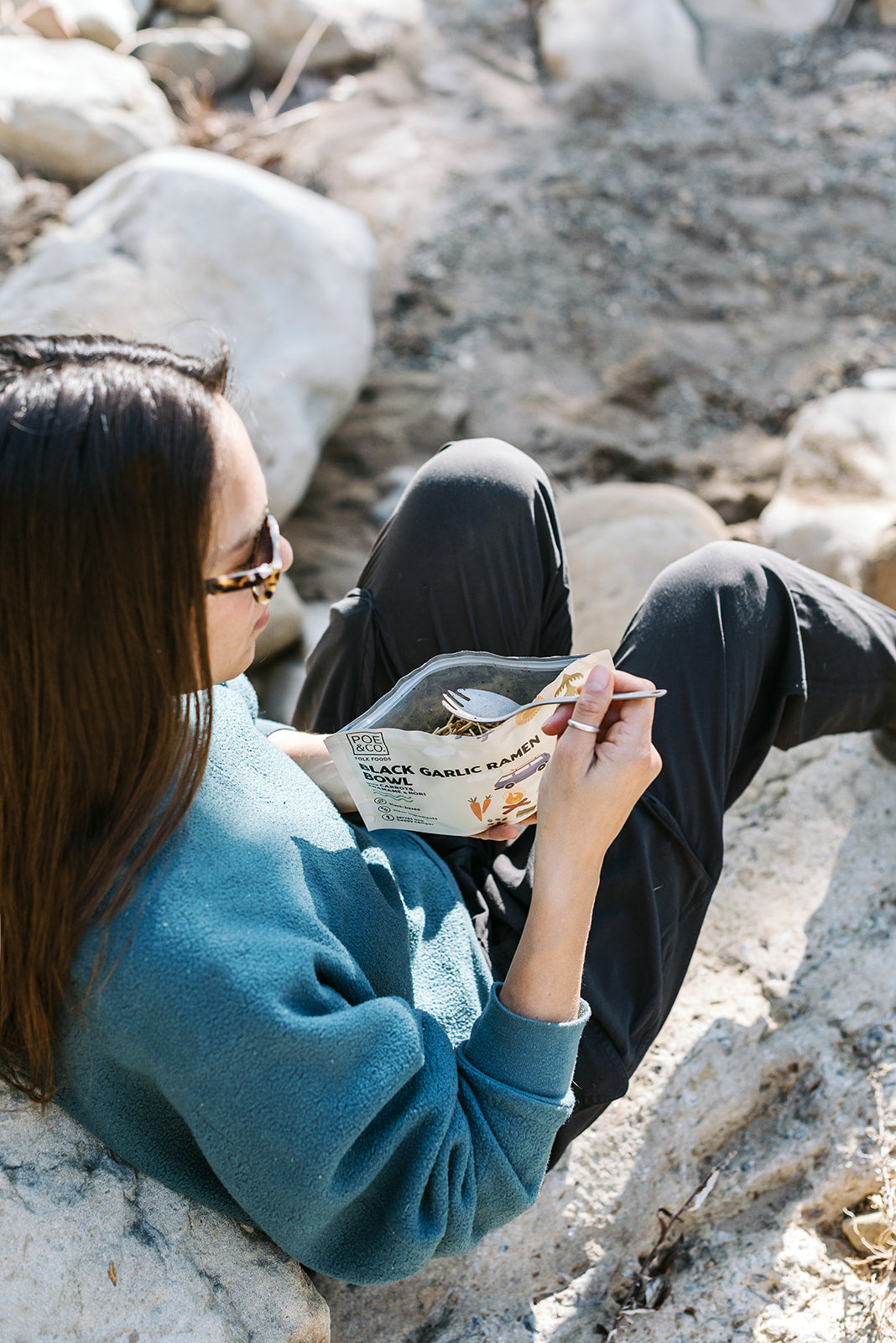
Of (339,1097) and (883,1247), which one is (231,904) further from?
(883,1247)

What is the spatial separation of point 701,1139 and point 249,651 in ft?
3.66

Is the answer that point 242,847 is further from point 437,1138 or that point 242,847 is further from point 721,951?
point 721,951

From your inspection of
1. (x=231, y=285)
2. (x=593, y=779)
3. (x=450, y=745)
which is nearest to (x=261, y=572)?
(x=450, y=745)

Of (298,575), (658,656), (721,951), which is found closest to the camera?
(658,656)

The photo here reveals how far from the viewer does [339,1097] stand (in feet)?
3.28

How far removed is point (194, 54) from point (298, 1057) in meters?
6.38

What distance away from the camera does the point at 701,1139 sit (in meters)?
1.71

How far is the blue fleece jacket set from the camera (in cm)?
99

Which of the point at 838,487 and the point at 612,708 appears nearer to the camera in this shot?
the point at 612,708

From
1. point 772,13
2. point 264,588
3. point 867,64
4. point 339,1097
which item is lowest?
point 339,1097

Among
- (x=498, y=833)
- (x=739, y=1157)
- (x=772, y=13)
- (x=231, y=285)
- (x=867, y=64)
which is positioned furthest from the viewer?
(x=772, y=13)

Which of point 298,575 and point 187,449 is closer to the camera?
point 187,449

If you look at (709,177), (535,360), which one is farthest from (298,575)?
(709,177)

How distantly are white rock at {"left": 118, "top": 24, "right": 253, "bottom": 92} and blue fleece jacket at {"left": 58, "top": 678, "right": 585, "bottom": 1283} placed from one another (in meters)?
5.75
